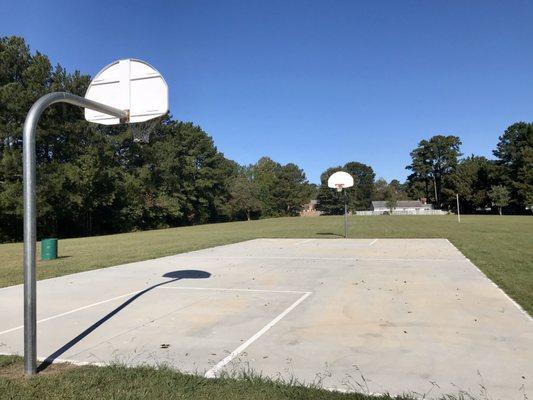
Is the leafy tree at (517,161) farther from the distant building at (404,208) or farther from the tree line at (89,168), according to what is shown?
the tree line at (89,168)

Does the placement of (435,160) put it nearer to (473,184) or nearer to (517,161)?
(473,184)

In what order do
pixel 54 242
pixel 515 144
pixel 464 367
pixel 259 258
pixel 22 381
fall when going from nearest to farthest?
pixel 22 381 → pixel 464 367 → pixel 259 258 → pixel 54 242 → pixel 515 144

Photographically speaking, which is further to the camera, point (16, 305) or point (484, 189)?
point (484, 189)

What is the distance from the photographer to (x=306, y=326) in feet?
20.7

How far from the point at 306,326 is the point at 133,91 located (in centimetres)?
391

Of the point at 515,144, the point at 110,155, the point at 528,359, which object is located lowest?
the point at 528,359

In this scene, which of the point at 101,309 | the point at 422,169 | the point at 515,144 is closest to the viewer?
the point at 101,309

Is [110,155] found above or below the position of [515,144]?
below

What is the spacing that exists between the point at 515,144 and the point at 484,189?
1055 centimetres

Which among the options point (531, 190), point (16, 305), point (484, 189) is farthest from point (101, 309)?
point (484, 189)

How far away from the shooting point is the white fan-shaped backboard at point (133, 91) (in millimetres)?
6160

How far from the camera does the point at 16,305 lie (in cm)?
800

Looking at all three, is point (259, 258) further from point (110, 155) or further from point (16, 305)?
point (110, 155)

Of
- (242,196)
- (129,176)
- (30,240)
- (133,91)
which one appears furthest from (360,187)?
(30,240)
